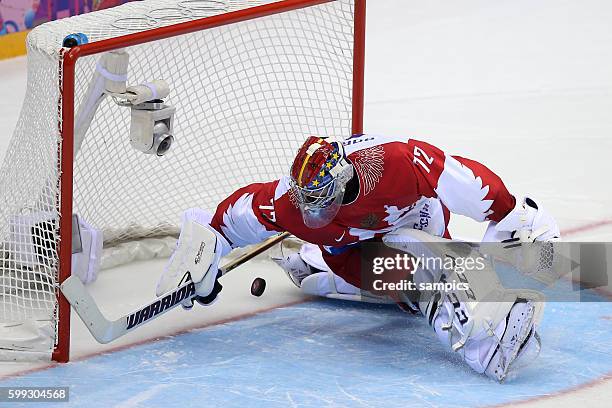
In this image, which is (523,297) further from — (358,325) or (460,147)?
(460,147)

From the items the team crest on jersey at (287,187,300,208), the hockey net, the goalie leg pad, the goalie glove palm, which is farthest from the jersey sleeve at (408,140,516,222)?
the hockey net

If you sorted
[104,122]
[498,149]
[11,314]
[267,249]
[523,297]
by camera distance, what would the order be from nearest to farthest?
[523,297], [11,314], [104,122], [267,249], [498,149]

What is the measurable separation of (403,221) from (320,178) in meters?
0.47

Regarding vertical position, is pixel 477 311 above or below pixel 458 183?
below

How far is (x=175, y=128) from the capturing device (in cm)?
479

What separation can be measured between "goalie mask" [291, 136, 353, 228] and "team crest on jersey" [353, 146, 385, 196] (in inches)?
2.3

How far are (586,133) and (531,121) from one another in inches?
11.6

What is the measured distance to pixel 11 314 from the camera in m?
4.21

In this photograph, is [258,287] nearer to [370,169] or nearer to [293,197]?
[293,197]

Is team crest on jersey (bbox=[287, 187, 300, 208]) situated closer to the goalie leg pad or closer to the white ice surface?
the goalie leg pad

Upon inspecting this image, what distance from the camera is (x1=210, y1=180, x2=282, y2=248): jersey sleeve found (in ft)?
13.7

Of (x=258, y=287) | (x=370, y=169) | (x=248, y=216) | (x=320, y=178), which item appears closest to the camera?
(x=320, y=178)

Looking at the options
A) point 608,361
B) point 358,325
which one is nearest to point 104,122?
point 358,325

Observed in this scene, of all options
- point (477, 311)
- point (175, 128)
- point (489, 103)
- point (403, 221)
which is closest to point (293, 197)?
point (403, 221)
